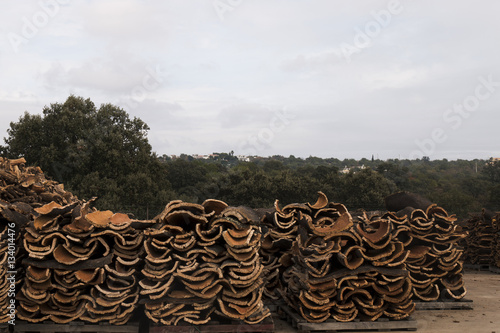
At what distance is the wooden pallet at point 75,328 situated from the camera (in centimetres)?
585

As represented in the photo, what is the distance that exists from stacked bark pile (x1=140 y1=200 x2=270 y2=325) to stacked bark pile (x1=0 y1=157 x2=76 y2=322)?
2.12 meters

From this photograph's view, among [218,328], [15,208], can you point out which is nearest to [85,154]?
[15,208]

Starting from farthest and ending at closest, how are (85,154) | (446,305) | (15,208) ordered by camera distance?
(85,154), (446,305), (15,208)

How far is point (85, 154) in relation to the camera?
2547 centimetres

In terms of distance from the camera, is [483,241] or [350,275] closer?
[350,275]

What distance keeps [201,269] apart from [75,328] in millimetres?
2117

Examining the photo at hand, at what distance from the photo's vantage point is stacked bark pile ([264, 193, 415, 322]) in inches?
253

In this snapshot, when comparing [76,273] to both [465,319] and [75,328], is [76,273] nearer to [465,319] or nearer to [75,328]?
[75,328]

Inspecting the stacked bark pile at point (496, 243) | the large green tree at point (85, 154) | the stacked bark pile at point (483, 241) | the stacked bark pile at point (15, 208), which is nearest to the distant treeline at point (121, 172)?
the large green tree at point (85, 154)

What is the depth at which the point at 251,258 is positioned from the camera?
19.7 ft

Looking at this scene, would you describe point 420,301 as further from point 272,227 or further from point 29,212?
point 29,212

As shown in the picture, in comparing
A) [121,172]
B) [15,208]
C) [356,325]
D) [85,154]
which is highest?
[85,154]

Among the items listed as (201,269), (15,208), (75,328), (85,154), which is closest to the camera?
(201,269)

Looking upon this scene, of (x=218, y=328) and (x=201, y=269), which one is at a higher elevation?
(x=201, y=269)
